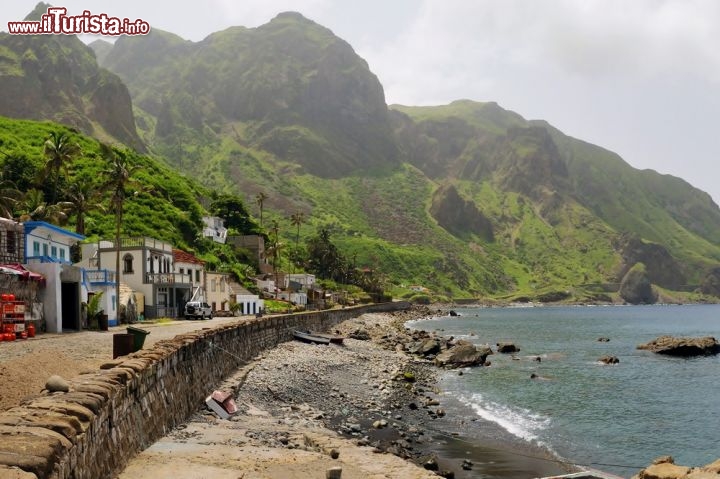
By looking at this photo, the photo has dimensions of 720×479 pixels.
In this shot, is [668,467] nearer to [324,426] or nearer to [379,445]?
[379,445]

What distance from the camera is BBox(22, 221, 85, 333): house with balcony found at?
37.4 meters

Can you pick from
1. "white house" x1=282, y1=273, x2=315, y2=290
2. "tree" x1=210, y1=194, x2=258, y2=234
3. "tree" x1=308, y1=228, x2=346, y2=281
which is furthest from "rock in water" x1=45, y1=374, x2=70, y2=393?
"tree" x1=308, y1=228, x2=346, y2=281

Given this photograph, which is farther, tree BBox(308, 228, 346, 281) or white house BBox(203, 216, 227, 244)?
tree BBox(308, 228, 346, 281)

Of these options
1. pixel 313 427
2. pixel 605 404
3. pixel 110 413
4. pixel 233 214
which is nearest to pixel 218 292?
pixel 605 404

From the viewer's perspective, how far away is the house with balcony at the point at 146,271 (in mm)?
64250

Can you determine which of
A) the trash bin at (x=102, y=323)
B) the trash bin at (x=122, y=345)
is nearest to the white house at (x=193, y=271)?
the trash bin at (x=102, y=323)

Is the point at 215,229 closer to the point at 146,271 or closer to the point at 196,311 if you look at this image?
the point at 196,311

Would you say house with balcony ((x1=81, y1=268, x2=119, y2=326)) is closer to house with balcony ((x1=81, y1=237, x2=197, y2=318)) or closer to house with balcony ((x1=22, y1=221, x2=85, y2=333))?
house with balcony ((x1=22, y1=221, x2=85, y2=333))

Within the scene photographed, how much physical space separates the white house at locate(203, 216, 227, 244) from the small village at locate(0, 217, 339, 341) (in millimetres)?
17488

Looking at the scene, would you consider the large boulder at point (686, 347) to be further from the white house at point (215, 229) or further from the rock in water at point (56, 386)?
the white house at point (215, 229)

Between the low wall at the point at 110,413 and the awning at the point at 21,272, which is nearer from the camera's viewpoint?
the low wall at the point at 110,413

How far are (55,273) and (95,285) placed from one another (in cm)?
1268

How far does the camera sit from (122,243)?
70.1 m

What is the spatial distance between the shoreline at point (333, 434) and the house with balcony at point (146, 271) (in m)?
22.2
